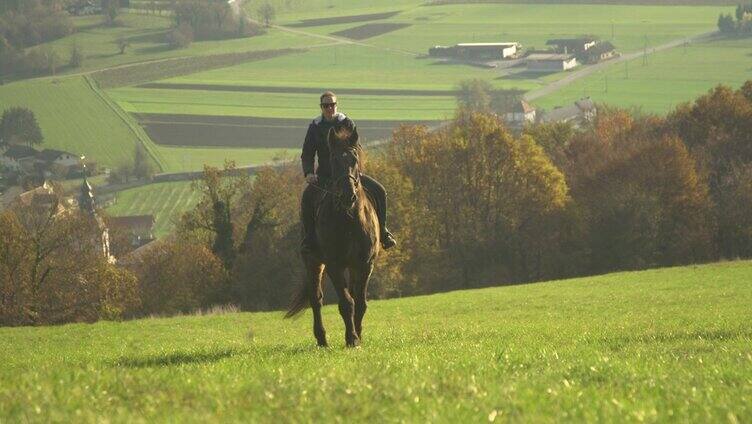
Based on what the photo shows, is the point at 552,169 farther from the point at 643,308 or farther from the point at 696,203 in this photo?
the point at 643,308

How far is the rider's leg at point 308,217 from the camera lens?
19.7 m

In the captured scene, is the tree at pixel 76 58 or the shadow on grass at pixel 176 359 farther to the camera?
the tree at pixel 76 58

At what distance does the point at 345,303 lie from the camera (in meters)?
19.6

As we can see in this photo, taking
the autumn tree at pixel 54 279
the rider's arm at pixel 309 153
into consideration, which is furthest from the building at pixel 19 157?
the rider's arm at pixel 309 153

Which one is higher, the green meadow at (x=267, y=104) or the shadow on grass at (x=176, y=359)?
the shadow on grass at (x=176, y=359)

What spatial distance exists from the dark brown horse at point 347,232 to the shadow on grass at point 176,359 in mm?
1951

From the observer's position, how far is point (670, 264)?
A: 76.1 metres

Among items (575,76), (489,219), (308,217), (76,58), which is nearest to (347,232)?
(308,217)

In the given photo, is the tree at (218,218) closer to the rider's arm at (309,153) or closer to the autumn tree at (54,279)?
the autumn tree at (54,279)

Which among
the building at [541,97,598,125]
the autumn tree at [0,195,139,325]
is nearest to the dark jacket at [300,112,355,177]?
the autumn tree at [0,195,139,325]

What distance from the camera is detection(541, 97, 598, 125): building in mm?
142600

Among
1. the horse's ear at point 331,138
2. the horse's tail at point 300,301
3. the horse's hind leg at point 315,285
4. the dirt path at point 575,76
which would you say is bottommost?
the dirt path at point 575,76

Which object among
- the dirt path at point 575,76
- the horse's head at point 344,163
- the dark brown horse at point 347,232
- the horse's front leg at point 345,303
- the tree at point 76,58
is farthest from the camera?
the tree at point 76,58

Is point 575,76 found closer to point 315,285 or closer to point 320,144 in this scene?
point 315,285
